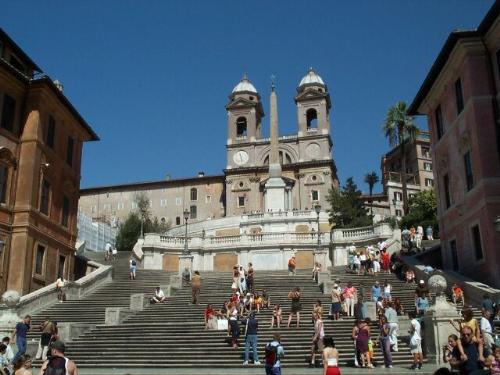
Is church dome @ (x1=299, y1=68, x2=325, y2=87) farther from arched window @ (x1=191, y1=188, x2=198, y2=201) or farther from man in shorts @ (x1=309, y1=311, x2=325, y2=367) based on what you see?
man in shorts @ (x1=309, y1=311, x2=325, y2=367)

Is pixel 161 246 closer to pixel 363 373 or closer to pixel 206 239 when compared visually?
pixel 206 239

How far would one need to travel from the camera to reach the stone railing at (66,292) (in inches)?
1025

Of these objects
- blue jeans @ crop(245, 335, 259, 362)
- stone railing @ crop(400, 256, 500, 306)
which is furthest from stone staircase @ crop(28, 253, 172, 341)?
stone railing @ crop(400, 256, 500, 306)

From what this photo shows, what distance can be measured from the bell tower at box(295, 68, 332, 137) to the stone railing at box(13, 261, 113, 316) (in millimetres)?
61685

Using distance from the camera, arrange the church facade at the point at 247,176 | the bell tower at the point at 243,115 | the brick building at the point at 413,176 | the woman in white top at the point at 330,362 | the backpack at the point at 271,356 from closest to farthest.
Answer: the woman in white top at the point at 330,362, the backpack at the point at 271,356, the church facade at the point at 247,176, the brick building at the point at 413,176, the bell tower at the point at 243,115

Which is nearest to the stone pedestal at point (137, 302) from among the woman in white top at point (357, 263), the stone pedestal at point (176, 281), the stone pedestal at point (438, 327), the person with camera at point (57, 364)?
the stone pedestal at point (176, 281)

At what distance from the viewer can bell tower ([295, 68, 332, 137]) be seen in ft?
298

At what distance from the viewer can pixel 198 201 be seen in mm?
94562

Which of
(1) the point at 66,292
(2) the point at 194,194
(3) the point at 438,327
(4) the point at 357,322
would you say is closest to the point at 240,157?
(2) the point at 194,194

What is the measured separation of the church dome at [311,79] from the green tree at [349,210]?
3618 cm

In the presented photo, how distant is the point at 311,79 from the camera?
95.4 metres

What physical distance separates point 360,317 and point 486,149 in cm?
1029

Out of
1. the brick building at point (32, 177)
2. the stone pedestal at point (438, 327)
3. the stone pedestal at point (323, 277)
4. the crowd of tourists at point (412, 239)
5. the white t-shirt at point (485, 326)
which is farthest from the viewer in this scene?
the crowd of tourists at point (412, 239)

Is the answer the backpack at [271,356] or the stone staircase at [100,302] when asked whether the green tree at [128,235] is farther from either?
the backpack at [271,356]
